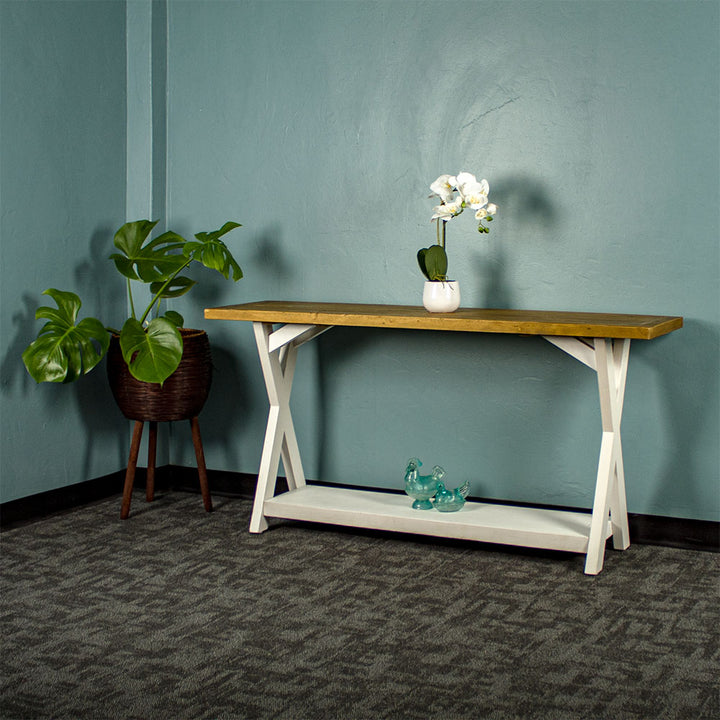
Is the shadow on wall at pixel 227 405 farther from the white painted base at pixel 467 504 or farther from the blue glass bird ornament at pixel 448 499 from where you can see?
the blue glass bird ornament at pixel 448 499

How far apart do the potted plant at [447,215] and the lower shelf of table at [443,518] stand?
714 millimetres

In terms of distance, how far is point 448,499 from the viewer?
10.8 feet

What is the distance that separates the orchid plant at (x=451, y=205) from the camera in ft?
10.5

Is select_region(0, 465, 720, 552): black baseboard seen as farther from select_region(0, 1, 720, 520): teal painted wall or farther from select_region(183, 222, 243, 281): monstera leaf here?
select_region(183, 222, 243, 281): monstera leaf

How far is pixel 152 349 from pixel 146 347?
26mm

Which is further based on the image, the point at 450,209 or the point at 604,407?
the point at 450,209

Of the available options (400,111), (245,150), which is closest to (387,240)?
(400,111)

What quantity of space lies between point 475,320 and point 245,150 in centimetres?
139

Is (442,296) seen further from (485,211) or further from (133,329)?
(133,329)

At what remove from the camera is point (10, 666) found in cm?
232

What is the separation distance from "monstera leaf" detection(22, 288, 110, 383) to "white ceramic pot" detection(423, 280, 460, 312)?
1.18 metres

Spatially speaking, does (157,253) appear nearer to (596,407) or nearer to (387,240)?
(387,240)

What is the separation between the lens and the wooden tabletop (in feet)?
9.51

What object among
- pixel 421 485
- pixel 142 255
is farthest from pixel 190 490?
pixel 421 485
